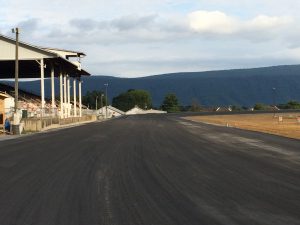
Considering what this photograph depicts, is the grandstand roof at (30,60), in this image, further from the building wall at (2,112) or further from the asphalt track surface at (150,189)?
the asphalt track surface at (150,189)

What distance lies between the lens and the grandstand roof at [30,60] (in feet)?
191

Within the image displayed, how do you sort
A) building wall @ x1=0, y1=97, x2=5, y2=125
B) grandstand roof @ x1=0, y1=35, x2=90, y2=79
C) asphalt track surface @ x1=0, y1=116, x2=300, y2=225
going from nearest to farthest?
asphalt track surface @ x1=0, y1=116, x2=300, y2=225 → building wall @ x1=0, y1=97, x2=5, y2=125 → grandstand roof @ x1=0, y1=35, x2=90, y2=79

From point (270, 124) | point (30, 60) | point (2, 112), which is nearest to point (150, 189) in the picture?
point (2, 112)

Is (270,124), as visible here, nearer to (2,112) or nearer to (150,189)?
(2,112)

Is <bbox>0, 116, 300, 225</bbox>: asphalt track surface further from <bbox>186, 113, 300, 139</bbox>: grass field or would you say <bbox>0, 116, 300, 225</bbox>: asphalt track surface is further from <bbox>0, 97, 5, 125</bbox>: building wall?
<bbox>0, 97, 5, 125</bbox>: building wall

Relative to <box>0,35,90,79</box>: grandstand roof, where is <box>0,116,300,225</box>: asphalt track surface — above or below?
below

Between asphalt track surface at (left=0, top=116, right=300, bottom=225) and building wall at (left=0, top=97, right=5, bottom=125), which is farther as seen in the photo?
building wall at (left=0, top=97, right=5, bottom=125)

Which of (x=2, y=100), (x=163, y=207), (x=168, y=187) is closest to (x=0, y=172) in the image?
(x=168, y=187)

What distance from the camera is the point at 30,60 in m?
63.8

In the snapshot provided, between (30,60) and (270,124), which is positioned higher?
(30,60)

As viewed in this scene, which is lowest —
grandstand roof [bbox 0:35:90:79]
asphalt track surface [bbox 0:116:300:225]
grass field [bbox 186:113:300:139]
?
grass field [bbox 186:113:300:139]

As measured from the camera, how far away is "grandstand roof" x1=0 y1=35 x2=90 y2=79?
58.1 meters

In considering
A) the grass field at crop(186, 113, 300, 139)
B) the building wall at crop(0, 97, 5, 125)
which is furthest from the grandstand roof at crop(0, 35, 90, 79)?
the grass field at crop(186, 113, 300, 139)

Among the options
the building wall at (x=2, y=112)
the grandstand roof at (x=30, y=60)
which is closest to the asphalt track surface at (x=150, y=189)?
the building wall at (x=2, y=112)
